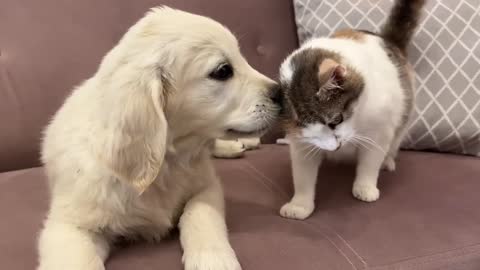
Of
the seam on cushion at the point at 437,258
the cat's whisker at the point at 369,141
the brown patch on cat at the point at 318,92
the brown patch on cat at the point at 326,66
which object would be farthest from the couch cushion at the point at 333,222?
the brown patch on cat at the point at 326,66

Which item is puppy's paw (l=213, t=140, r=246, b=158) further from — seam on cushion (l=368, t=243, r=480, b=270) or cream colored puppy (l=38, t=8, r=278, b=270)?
seam on cushion (l=368, t=243, r=480, b=270)

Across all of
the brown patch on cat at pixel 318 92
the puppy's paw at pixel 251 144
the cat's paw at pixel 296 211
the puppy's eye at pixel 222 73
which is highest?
the puppy's eye at pixel 222 73

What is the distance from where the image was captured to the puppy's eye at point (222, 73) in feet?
3.92

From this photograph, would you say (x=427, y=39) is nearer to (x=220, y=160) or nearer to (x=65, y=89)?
(x=220, y=160)

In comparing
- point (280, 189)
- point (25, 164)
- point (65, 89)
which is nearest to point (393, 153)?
point (280, 189)

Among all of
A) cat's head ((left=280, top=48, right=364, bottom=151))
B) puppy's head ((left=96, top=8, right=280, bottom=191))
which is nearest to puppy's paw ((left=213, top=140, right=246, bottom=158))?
cat's head ((left=280, top=48, right=364, bottom=151))

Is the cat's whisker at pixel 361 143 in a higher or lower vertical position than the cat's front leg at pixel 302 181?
higher

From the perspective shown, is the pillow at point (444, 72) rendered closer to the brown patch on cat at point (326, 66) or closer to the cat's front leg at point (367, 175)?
the cat's front leg at point (367, 175)

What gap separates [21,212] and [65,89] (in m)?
0.53

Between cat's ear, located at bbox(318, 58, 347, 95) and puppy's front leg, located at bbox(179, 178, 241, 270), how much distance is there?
385mm

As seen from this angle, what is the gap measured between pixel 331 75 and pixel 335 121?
0.14m

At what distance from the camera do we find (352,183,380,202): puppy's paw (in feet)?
4.74

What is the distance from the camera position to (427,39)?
6.00 feet

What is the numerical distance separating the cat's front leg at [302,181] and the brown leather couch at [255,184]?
3cm
